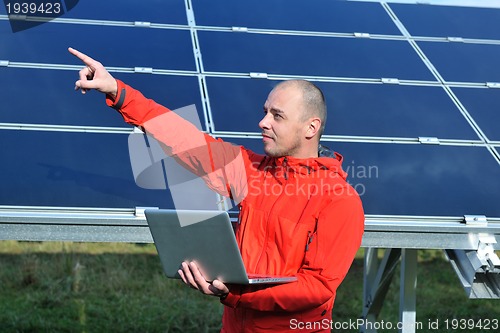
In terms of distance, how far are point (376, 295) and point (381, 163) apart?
1.68 metres

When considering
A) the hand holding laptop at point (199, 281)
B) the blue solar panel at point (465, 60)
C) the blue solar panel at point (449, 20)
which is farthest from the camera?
the blue solar panel at point (449, 20)

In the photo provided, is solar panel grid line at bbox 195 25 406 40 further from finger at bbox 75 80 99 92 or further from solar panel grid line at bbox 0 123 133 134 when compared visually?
finger at bbox 75 80 99 92

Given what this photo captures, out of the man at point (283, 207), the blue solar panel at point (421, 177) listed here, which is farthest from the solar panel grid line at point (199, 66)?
the man at point (283, 207)

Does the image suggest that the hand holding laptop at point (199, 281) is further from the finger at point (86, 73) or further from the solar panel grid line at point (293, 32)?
the solar panel grid line at point (293, 32)

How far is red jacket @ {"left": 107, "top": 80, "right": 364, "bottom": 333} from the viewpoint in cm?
426

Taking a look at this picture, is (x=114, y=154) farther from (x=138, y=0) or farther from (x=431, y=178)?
(x=138, y=0)

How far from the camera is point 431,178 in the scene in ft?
20.2

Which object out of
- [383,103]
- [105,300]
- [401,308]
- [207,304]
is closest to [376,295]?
[401,308]

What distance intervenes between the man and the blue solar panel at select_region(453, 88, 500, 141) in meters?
2.23

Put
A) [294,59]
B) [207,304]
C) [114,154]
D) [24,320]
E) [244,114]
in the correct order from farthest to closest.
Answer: [207,304]
[24,320]
[294,59]
[244,114]
[114,154]

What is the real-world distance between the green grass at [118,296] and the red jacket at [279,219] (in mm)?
4038

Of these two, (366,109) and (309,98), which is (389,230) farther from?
(366,109)

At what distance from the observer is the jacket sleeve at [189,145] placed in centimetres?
465

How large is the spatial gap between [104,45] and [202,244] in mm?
3280
